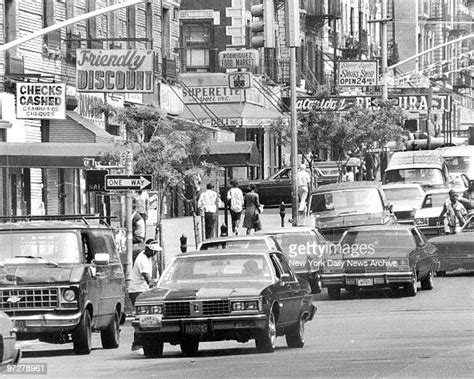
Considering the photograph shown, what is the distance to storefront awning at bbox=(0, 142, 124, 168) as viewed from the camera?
37.7 meters

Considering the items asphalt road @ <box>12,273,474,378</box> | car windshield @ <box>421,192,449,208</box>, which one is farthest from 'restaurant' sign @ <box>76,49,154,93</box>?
asphalt road @ <box>12,273,474,378</box>

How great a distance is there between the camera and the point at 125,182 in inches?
1166

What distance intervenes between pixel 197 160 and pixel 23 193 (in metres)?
6.44

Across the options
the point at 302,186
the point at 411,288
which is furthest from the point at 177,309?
the point at 302,186

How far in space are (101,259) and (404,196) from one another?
24.8 meters

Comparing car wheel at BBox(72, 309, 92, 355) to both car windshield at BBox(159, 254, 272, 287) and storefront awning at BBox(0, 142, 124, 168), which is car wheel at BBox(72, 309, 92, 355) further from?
storefront awning at BBox(0, 142, 124, 168)

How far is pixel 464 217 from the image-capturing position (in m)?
42.5

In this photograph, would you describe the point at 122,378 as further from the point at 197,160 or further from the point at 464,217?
the point at 464,217

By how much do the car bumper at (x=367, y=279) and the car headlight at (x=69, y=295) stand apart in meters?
10.8

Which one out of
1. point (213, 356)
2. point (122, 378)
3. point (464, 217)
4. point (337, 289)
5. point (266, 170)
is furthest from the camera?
point (266, 170)

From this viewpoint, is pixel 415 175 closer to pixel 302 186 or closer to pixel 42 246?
pixel 302 186

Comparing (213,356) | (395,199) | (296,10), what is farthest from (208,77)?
(213,356)

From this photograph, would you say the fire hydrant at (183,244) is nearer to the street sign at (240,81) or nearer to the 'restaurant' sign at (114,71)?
the 'restaurant' sign at (114,71)

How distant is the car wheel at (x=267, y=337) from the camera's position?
1941 cm
